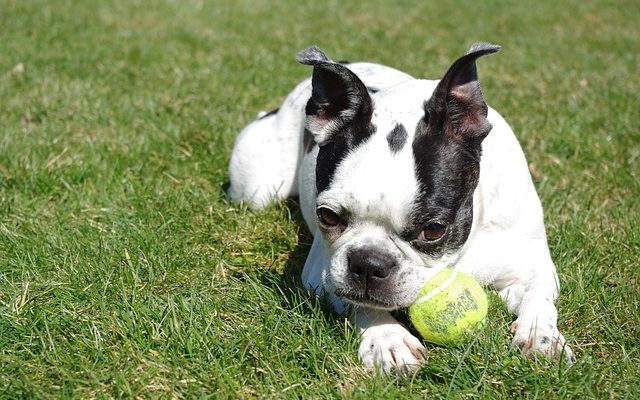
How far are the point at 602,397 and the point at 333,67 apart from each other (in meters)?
2.02

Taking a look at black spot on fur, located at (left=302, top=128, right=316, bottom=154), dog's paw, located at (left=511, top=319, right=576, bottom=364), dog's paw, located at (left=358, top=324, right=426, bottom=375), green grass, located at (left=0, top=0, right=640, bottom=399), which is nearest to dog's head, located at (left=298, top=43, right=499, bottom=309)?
dog's paw, located at (left=358, top=324, right=426, bottom=375)

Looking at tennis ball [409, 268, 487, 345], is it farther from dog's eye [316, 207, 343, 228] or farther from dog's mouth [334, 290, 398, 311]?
dog's eye [316, 207, 343, 228]

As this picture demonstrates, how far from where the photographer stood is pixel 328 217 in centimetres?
389

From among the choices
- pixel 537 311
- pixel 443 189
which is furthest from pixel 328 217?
pixel 537 311

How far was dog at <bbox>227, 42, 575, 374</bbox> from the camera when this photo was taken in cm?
367

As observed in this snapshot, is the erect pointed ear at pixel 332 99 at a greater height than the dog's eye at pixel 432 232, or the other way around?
the erect pointed ear at pixel 332 99

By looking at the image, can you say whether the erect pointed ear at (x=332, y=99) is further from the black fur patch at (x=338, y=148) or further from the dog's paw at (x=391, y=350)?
the dog's paw at (x=391, y=350)

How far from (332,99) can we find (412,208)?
830 millimetres

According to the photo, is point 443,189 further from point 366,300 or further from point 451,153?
point 366,300

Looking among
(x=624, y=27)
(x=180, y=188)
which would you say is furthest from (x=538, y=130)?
(x=624, y=27)

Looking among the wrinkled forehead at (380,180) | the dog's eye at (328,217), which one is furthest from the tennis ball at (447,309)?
the dog's eye at (328,217)

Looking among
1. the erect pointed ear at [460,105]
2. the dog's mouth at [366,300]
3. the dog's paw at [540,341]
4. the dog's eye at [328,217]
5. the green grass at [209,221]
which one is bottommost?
the green grass at [209,221]

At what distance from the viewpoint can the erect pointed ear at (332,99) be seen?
3.90m

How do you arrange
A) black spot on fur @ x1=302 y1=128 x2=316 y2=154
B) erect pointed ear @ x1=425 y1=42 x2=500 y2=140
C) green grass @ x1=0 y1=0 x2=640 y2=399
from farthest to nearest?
black spot on fur @ x1=302 y1=128 x2=316 y2=154
erect pointed ear @ x1=425 y1=42 x2=500 y2=140
green grass @ x1=0 y1=0 x2=640 y2=399
